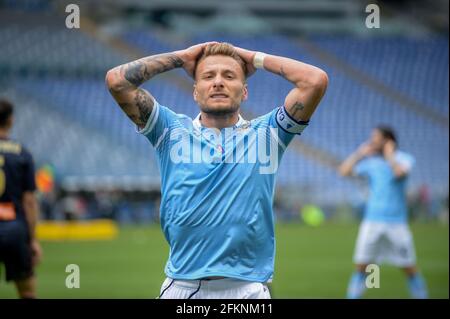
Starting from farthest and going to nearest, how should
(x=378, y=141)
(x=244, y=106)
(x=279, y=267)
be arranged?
(x=244, y=106) < (x=279, y=267) < (x=378, y=141)

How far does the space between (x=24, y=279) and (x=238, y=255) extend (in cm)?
390

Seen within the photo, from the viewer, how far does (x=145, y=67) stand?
500 centimetres

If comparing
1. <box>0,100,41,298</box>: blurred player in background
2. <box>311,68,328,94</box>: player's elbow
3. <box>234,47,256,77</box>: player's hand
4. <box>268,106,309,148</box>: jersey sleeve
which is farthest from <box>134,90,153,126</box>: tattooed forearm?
<box>0,100,41,298</box>: blurred player in background

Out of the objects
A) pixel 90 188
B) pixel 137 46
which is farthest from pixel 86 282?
pixel 137 46

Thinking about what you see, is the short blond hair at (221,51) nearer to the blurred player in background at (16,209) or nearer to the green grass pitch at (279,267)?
the blurred player in background at (16,209)

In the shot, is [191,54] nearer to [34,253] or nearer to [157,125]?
[157,125]

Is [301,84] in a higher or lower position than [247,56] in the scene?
lower

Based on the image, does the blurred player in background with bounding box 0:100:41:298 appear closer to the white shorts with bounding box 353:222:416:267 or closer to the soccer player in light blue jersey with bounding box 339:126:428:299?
the soccer player in light blue jersey with bounding box 339:126:428:299

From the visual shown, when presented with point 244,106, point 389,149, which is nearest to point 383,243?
point 389,149

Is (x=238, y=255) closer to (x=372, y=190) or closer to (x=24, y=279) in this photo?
(x=24, y=279)

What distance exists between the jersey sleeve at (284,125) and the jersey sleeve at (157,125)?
62 cm

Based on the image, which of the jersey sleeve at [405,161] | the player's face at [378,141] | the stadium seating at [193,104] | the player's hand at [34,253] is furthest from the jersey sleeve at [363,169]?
the stadium seating at [193,104]

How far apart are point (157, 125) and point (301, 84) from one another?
92 cm

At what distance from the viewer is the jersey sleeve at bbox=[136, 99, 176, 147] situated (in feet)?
16.2
